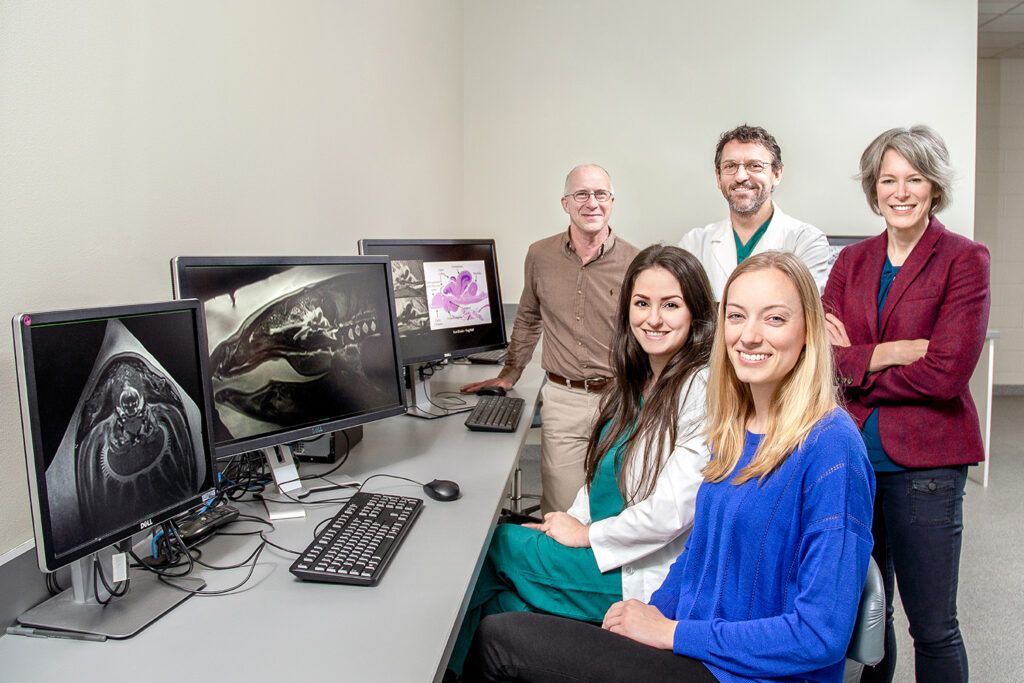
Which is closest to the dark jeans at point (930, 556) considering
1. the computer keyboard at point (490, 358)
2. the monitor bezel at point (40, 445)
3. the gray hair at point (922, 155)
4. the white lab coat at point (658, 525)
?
the white lab coat at point (658, 525)

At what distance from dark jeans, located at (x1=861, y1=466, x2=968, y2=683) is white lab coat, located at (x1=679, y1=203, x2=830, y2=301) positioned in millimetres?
808

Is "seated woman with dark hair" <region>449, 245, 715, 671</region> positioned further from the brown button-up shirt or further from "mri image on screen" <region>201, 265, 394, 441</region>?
the brown button-up shirt

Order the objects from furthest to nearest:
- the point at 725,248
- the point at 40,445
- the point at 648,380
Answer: the point at 725,248 < the point at 648,380 < the point at 40,445

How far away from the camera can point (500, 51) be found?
13.8 feet

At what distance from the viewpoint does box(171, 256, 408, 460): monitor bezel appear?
4.33 feet

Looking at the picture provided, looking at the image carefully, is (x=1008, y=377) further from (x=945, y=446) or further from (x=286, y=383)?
(x=286, y=383)

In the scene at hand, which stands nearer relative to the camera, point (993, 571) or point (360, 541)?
point (360, 541)

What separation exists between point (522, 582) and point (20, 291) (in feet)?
3.56

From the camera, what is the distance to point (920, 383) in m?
1.61

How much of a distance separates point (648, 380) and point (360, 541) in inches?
34.9

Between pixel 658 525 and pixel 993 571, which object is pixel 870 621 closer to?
pixel 658 525

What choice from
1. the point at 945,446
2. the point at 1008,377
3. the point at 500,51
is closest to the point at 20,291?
the point at 945,446

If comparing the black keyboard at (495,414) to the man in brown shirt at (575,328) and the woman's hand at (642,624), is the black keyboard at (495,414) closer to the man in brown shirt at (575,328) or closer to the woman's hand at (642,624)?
the man in brown shirt at (575,328)

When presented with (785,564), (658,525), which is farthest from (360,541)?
(785,564)
